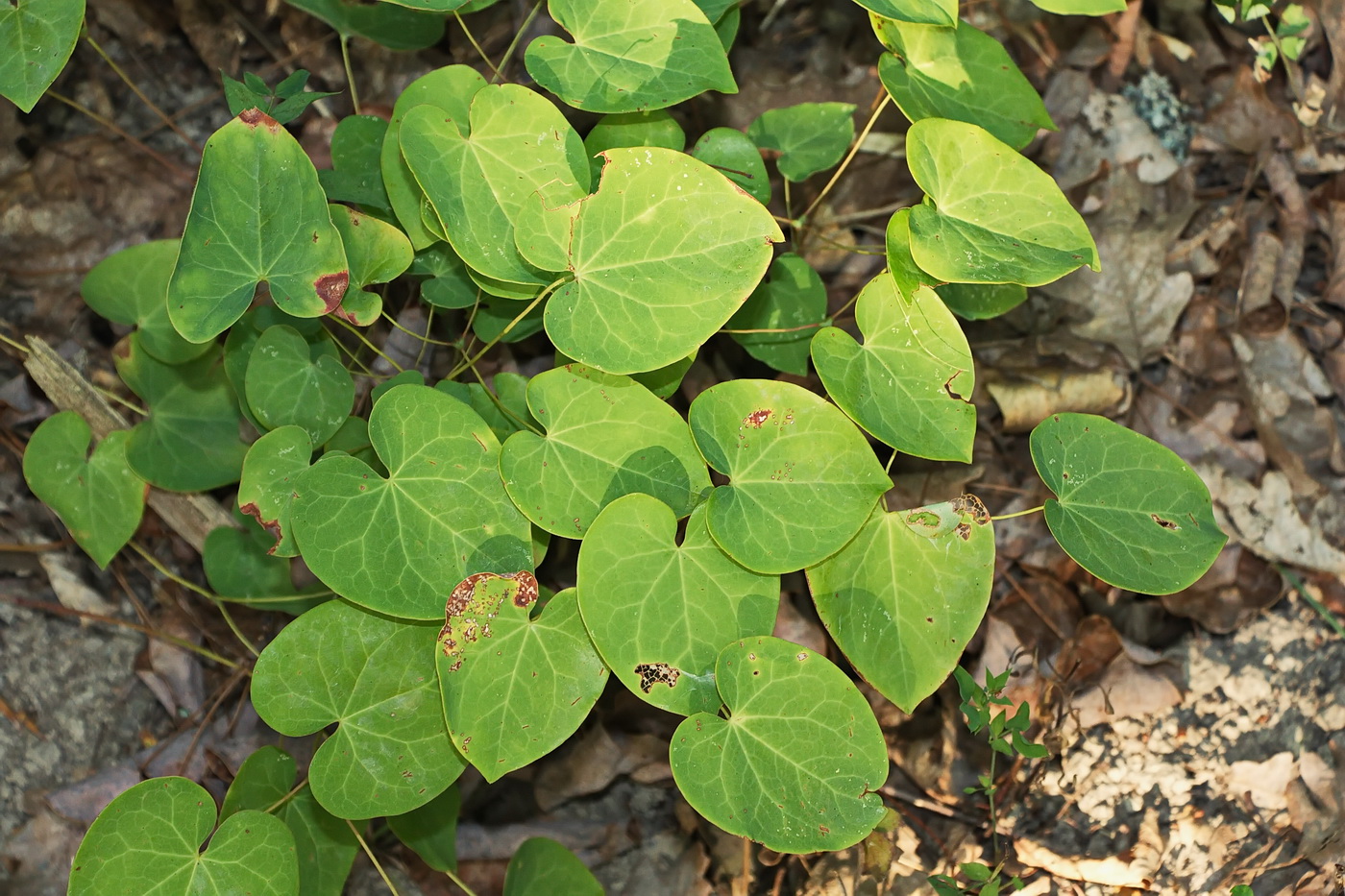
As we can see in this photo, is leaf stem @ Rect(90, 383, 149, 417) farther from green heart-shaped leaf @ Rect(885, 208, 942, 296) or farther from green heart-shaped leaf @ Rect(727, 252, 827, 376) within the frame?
green heart-shaped leaf @ Rect(885, 208, 942, 296)

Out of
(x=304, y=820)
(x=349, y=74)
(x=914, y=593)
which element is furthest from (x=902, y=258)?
(x=304, y=820)

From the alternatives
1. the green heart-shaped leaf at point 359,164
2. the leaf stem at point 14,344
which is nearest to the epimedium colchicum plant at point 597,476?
the green heart-shaped leaf at point 359,164

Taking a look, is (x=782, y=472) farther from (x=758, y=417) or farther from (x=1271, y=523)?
(x=1271, y=523)

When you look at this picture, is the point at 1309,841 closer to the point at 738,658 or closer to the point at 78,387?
the point at 738,658

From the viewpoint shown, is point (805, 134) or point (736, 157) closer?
point (736, 157)

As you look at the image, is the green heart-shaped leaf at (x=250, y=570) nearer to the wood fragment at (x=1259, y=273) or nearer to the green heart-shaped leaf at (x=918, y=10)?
the green heart-shaped leaf at (x=918, y=10)

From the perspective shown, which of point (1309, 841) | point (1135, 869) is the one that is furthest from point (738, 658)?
point (1309, 841)

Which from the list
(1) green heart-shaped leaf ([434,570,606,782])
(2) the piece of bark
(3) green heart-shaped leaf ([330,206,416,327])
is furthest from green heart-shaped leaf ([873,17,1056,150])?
(2) the piece of bark
